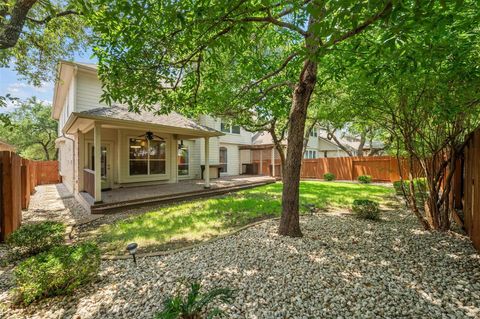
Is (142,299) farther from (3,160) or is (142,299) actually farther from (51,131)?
(51,131)

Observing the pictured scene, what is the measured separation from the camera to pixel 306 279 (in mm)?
2857

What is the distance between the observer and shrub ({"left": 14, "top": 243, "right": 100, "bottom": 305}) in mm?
2570

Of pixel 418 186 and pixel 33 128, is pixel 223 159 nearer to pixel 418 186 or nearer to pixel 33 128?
pixel 418 186

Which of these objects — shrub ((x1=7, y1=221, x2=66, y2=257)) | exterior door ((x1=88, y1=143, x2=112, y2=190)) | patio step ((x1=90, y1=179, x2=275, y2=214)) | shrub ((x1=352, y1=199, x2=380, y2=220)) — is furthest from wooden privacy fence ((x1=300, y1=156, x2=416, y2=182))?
shrub ((x1=7, y1=221, x2=66, y2=257))

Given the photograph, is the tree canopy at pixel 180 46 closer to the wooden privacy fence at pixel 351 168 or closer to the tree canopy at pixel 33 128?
the wooden privacy fence at pixel 351 168

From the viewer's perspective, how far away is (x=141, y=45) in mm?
3621

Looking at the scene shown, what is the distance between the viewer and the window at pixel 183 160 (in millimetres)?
13781

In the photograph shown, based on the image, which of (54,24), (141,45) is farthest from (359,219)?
(54,24)

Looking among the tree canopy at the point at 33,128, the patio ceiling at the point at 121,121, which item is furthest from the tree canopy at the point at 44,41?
the tree canopy at the point at 33,128

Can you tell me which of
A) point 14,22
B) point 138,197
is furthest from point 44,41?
point 138,197

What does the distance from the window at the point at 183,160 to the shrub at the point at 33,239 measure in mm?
9748

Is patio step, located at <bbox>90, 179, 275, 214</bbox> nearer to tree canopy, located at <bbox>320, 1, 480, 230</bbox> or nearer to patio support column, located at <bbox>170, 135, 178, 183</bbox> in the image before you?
patio support column, located at <bbox>170, 135, 178, 183</bbox>

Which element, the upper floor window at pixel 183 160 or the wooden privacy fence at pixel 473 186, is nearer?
the wooden privacy fence at pixel 473 186

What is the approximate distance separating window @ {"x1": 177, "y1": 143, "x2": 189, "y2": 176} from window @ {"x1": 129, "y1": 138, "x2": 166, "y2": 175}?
196 centimetres
